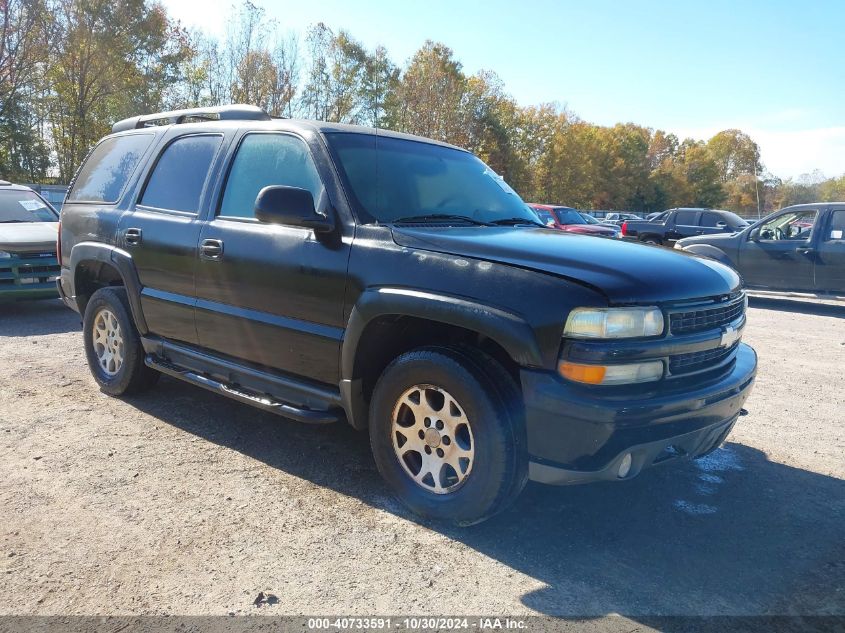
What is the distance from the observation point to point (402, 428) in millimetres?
3143

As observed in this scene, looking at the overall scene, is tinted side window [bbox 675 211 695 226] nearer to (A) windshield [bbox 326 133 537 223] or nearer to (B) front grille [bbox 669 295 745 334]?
(A) windshield [bbox 326 133 537 223]

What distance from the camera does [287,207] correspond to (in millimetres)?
3189

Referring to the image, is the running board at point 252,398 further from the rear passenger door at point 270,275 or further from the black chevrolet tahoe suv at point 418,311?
the rear passenger door at point 270,275

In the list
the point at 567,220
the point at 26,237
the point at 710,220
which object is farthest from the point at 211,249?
the point at 710,220

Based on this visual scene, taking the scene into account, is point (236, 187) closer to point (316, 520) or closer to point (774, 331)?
point (316, 520)

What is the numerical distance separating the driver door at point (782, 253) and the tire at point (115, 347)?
10.5m

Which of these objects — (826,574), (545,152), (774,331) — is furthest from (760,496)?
(545,152)

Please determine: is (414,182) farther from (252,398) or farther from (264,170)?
(252,398)

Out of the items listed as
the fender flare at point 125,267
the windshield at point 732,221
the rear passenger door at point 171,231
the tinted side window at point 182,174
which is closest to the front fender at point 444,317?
the rear passenger door at point 171,231

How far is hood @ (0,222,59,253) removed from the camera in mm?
8180

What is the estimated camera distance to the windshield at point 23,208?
30.1ft

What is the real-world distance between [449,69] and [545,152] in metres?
26.6

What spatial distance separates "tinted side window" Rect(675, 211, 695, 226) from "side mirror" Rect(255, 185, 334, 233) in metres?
17.0

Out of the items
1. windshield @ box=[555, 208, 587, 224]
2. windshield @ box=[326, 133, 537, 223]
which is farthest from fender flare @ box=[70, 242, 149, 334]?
windshield @ box=[555, 208, 587, 224]
